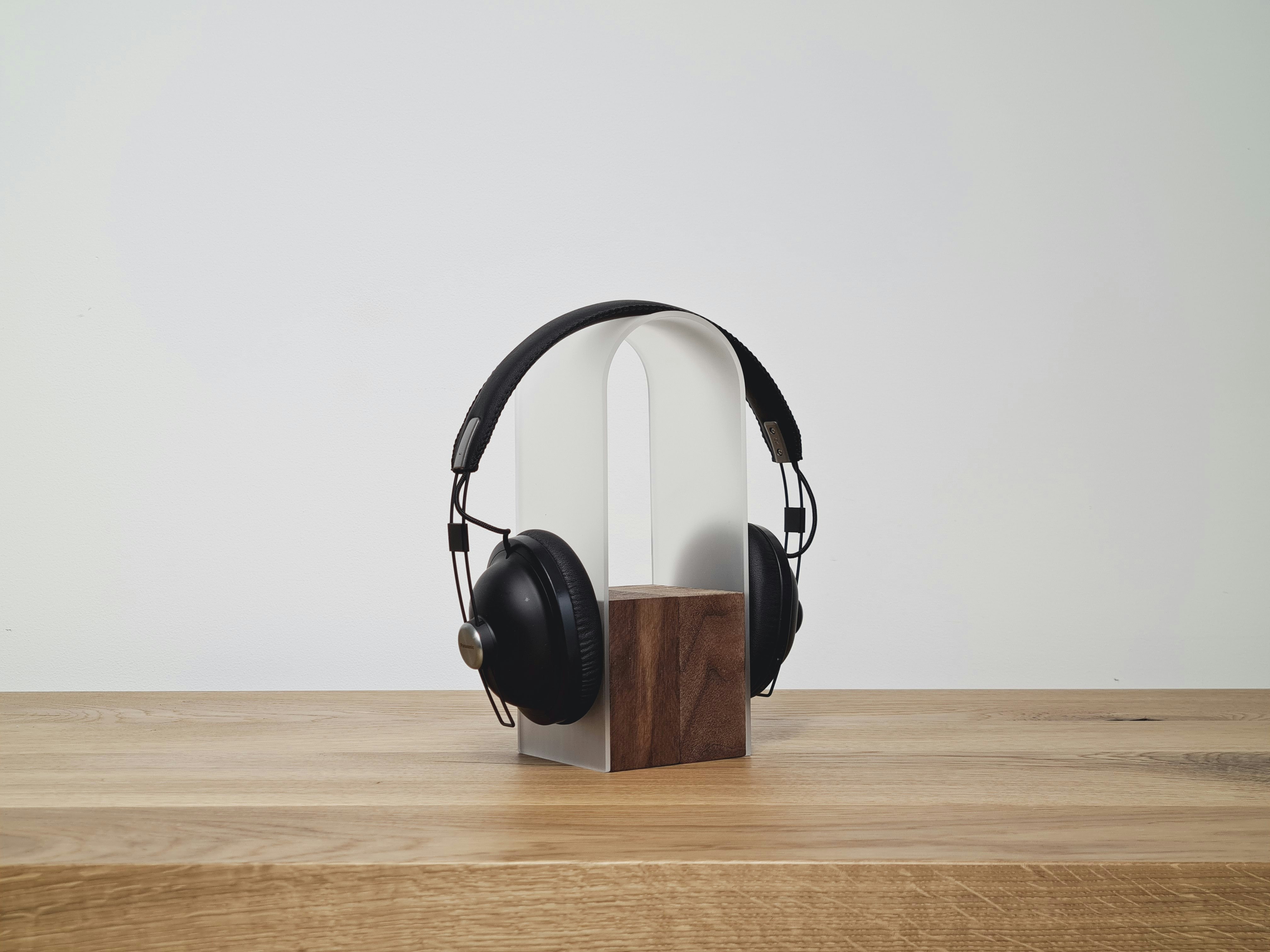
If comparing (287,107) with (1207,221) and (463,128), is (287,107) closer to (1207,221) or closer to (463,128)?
(463,128)

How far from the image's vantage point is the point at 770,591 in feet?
2.16

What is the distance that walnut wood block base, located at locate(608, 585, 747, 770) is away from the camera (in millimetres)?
601

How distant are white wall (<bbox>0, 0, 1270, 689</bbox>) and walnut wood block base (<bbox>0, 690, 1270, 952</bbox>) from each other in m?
0.77

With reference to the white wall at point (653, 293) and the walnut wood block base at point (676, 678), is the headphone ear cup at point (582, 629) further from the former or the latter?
the white wall at point (653, 293)

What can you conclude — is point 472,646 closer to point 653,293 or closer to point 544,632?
point 544,632

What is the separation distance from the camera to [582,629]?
582 mm

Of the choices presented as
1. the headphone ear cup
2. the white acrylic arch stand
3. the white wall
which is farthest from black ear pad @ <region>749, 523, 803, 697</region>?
the white wall

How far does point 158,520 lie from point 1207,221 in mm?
1489

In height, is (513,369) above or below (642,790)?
above

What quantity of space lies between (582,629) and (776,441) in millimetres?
227

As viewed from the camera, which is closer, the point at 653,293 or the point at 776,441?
the point at 776,441

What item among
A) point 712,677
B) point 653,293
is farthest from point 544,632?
point 653,293

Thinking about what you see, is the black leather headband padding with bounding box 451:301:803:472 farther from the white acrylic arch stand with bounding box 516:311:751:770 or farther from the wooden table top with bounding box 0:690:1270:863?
the wooden table top with bounding box 0:690:1270:863

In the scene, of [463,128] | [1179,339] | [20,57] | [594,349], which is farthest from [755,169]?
[20,57]
